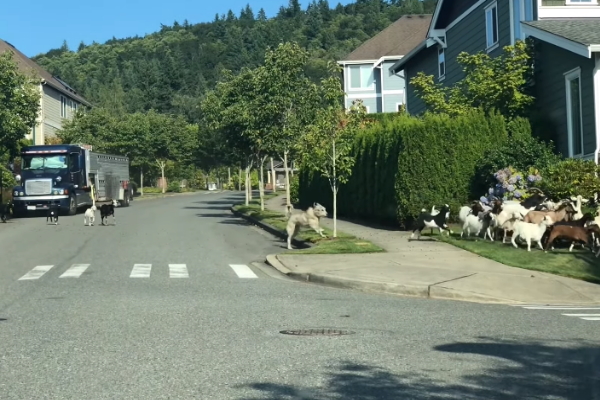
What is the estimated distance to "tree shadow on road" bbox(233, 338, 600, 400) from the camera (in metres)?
7.28

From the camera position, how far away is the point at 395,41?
6750 centimetres

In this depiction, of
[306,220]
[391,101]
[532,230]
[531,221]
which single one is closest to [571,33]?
[531,221]

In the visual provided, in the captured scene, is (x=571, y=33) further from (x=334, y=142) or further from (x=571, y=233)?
(x=571, y=233)

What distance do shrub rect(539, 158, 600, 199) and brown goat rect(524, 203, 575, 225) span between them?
5.62ft

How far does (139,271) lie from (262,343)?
30.3 feet

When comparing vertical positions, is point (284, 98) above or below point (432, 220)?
above

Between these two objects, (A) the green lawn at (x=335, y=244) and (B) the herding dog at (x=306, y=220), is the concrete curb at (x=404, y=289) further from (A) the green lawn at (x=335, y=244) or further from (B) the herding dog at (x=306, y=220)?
(B) the herding dog at (x=306, y=220)

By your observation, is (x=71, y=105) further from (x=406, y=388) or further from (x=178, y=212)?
(x=406, y=388)

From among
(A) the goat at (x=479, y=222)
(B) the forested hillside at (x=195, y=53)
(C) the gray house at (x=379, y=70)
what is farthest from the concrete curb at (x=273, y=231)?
(B) the forested hillside at (x=195, y=53)

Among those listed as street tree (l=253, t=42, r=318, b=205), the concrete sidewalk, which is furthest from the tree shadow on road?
street tree (l=253, t=42, r=318, b=205)

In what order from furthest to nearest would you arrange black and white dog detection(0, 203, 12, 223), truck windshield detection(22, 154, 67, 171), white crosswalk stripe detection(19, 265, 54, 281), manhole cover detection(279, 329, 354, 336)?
truck windshield detection(22, 154, 67, 171) → black and white dog detection(0, 203, 12, 223) → white crosswalk stripe detection(19, 265, 54, 281) → manhole cover detection(279, 329, 354, 336)

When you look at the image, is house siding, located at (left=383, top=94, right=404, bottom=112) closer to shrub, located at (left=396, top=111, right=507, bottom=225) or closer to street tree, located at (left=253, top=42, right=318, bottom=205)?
street tree, located at (left=253, top=42, right=318, bottom=205)

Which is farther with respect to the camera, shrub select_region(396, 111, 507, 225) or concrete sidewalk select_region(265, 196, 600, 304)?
shrub select_region(396, 111, 507, 225)

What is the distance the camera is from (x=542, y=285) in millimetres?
15062
